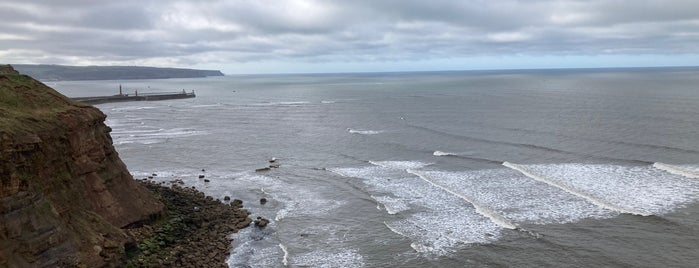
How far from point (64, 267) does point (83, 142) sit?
7862mm

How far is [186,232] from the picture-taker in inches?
1171

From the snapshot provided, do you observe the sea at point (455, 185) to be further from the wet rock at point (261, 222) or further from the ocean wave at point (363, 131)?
the ocean wave at point (363, 131)

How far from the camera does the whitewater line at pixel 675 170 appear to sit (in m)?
41.0

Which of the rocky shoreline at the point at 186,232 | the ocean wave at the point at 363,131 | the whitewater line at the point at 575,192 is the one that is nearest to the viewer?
the rocky shoreline at the point at 186,232

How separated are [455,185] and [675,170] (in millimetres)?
17730

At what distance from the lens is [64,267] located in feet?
68.5

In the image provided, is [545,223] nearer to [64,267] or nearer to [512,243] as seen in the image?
[512,243]

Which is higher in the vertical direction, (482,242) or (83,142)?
(83,142)

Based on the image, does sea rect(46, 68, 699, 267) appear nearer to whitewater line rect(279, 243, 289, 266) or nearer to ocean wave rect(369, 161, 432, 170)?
whitewater line rect(279, 243, 289, 266)

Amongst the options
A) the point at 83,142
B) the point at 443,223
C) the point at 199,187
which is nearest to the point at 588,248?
the point at 443,223

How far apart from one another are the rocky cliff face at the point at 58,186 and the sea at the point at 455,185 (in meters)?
6.37

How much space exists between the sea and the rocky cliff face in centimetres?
637

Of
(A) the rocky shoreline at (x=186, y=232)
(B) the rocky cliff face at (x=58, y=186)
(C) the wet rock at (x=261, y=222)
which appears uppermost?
(B) the rocky cliff face at (x=58, y=186)

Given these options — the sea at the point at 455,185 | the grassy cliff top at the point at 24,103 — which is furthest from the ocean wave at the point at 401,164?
the grassy cliff top at the point at 24,103
